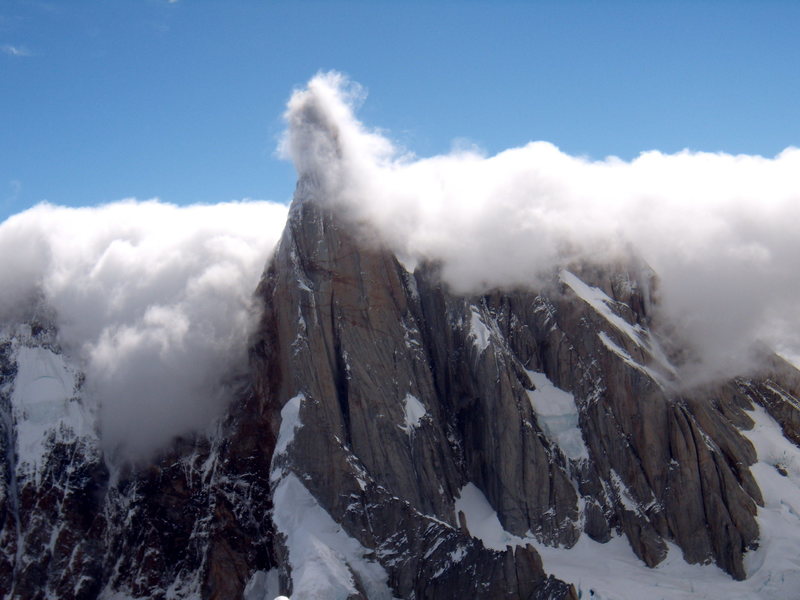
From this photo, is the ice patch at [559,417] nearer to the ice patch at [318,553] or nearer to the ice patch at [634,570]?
the ice patch at [634,570]

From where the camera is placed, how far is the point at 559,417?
422ft

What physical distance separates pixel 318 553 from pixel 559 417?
36647mm

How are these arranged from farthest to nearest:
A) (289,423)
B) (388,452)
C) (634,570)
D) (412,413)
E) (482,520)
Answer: (412,413) → (482,520) → (388,452) → (289,423) → (634,570)

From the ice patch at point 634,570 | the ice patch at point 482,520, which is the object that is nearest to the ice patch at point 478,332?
the ice patch at point 482,520

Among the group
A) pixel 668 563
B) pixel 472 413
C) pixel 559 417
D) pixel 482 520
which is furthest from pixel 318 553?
pixel 668 563

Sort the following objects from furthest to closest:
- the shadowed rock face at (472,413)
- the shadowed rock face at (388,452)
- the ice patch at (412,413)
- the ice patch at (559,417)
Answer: the ice patch at (559,417) → the ice patch at (412,413) → the shadowed rock face at (472,413) → the shadowed rock face at (388,452)

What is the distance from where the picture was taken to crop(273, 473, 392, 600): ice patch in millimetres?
102938

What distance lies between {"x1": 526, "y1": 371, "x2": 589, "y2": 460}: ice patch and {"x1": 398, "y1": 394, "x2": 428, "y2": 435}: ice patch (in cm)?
1404

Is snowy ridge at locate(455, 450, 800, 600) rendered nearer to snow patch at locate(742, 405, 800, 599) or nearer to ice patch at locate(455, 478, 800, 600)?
ice patch at locate(455, 478, 800, 600)

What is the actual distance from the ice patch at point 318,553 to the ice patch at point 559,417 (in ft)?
95.0

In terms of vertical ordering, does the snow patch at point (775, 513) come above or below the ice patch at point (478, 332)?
below

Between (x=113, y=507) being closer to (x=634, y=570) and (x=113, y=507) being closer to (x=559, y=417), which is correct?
(x=559, y=417)

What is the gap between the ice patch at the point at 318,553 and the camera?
102938 mm

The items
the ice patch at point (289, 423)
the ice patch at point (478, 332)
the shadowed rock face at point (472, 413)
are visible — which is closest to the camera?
the ice patch at point (289, 423)
